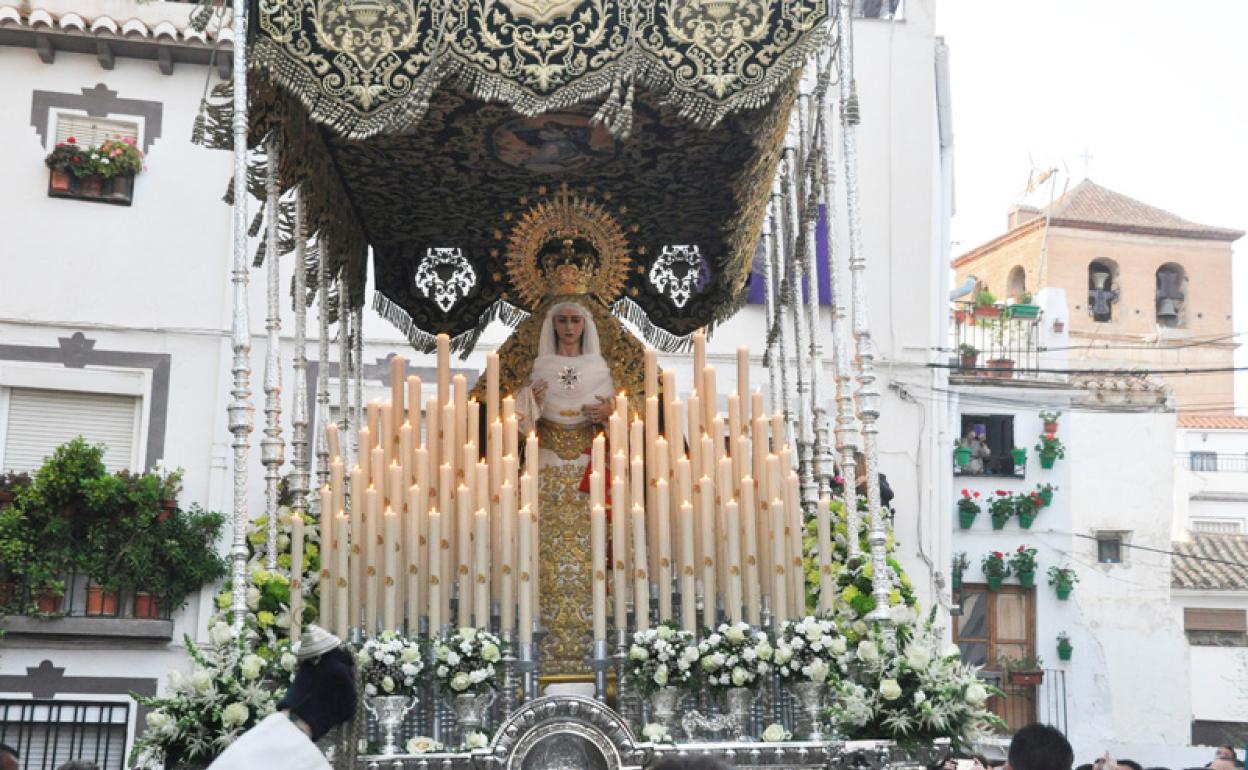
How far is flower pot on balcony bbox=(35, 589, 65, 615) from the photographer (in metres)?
13.5

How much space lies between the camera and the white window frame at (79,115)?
14.6 metres

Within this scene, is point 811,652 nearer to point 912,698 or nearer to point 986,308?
point 912,698

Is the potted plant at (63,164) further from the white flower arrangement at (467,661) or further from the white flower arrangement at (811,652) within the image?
the white flower arrangement at (811,652)

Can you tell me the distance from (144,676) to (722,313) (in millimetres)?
7404

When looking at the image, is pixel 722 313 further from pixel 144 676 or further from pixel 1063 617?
pixel 1063 617

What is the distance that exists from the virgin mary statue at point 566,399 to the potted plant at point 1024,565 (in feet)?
38.6

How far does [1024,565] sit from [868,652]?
42.8 feet

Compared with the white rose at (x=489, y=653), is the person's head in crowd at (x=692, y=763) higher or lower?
lower

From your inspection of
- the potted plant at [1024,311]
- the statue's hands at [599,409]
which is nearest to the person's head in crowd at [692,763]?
the statue's hands at [599,409]

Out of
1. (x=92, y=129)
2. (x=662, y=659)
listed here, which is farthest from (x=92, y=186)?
(x=662, y=659)

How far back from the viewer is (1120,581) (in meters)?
21.7

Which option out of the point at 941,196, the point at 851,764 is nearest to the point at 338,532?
the point at 851,764

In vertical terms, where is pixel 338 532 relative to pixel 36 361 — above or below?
below

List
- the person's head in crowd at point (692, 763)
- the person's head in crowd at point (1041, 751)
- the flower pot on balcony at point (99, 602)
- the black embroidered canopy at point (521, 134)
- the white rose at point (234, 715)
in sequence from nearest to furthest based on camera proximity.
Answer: the person's head in crowd at point (692, 763) < the person's head in crowd at point (1041, 751) < the white rose at point (234, 715) < the black embroidered canopy at point (521, 134) < the flower pot on balcony at point (99, 602)
